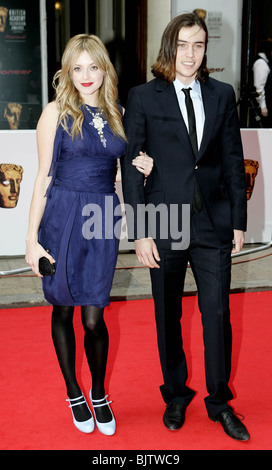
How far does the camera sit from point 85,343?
279 cm

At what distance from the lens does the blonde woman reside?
104 inches

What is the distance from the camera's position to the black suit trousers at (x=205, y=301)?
2742mm

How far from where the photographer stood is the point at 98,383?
2797 mm

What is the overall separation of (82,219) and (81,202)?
0.26 ft

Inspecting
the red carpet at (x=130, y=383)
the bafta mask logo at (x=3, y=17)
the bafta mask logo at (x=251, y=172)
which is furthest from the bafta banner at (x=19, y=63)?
the red carpet at (x=130, y=383)

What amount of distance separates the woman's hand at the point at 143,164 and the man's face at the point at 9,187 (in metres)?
3.32

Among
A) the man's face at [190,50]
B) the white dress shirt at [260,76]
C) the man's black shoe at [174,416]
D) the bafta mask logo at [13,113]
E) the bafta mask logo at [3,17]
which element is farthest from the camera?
the white dress shirt at [260,76]

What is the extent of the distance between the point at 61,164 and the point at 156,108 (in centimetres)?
50

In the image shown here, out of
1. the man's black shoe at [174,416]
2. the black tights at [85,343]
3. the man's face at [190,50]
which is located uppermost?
the man's face at [190,50]

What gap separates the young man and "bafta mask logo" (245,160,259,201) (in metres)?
3.63

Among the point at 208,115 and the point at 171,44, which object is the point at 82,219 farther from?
the point at 171,44

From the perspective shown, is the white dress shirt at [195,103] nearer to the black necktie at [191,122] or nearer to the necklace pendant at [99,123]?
the black necktie at [191,122]

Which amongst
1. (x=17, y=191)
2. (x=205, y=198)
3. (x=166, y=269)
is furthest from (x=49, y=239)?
(x=17, y=191)

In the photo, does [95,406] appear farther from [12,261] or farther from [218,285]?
[12,261]
